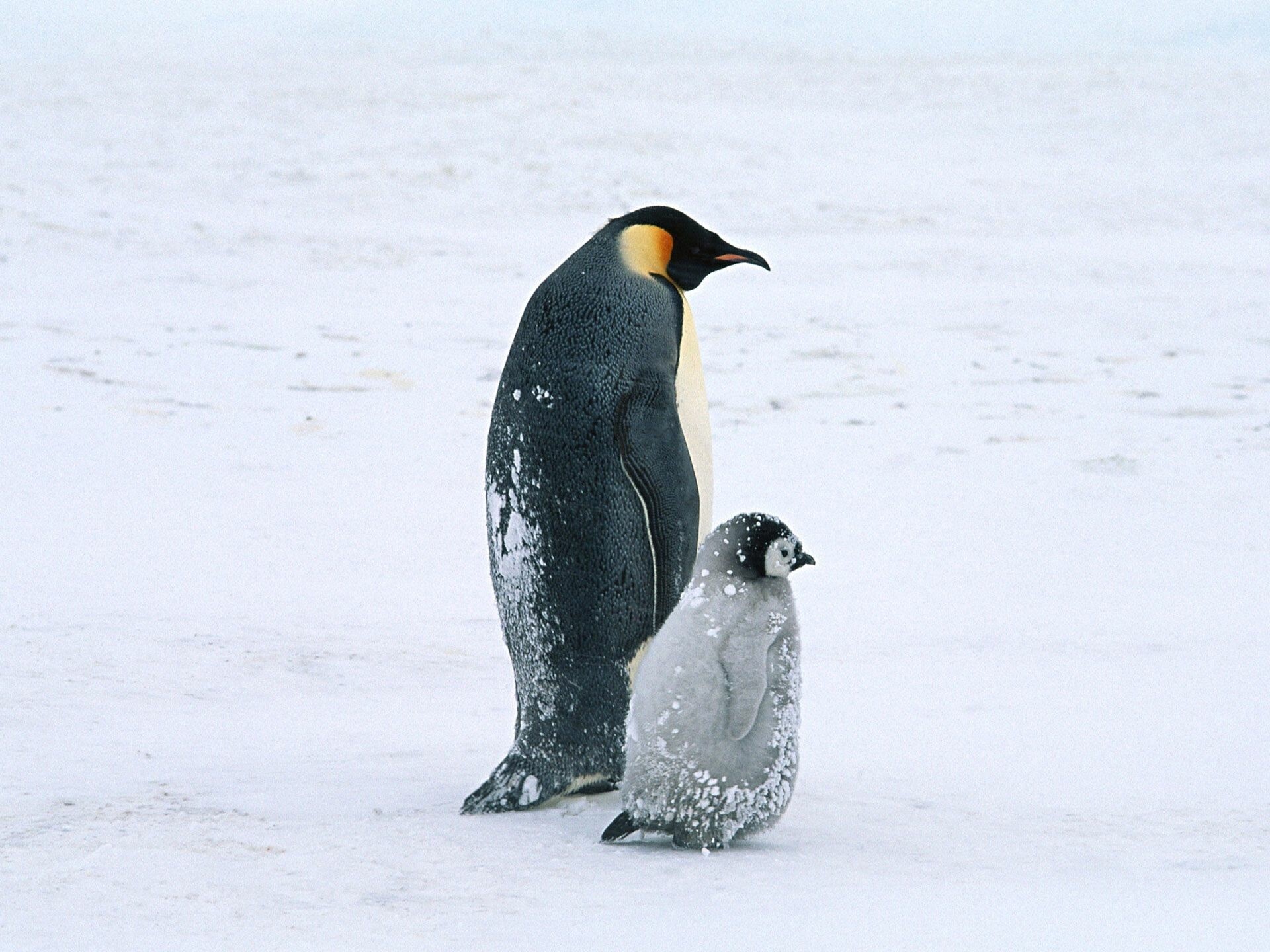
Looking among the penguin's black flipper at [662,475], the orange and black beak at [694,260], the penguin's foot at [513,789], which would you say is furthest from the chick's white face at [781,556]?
the orange and black beak at [694,260]

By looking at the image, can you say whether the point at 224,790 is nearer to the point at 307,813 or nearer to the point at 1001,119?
the point at 307,813

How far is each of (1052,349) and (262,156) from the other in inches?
405

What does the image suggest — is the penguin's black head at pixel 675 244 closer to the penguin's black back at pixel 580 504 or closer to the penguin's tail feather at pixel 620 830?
the penguin's black back at pixel 580 504

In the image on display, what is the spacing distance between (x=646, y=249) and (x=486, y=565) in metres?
2.24

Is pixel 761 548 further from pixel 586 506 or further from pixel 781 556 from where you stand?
pixel 586 506

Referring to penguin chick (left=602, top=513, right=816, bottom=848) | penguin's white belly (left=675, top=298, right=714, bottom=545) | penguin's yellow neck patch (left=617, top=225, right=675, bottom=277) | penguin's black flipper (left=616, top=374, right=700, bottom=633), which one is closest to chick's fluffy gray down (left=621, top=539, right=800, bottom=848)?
penguin chick (left=602, top=513, right=816, bottom=848)

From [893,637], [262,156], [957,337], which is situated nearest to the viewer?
[893,637]

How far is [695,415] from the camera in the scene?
3348 millimetres

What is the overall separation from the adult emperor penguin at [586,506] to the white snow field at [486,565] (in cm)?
16

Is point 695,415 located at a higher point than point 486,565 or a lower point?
higher

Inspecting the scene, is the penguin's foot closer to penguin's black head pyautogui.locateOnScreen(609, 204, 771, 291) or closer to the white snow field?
the white snow field

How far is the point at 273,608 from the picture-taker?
4.75m

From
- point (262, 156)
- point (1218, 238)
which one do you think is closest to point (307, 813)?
point (1218, 238)

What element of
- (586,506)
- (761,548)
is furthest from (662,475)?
(761,548)
